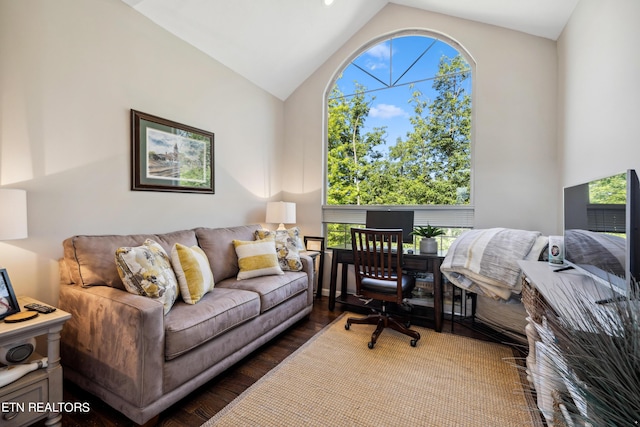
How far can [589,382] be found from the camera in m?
0.47

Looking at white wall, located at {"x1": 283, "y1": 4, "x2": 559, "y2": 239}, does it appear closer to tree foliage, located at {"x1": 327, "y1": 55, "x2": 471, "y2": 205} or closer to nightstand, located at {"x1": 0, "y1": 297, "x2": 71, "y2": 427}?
tree foliage, located at {"x1": 327, "y1": 55, "x2": 471, "y2": 205}

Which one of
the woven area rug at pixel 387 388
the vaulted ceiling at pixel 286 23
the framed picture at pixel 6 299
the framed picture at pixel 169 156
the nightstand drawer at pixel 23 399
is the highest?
the vaulted ceiling at pixel 286 23

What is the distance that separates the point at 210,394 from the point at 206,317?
1.61 feet

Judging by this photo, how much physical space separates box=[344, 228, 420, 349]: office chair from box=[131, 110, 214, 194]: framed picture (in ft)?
5.59

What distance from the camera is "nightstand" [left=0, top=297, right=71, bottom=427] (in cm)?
138

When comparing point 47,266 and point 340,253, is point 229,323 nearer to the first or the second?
point 47,266

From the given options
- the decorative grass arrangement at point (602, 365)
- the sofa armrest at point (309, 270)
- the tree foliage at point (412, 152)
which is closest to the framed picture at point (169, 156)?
the sofa armrest at point (309, 270)

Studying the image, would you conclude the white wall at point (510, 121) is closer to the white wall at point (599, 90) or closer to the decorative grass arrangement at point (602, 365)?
the white wall at point (599, 90)

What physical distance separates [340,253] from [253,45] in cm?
250

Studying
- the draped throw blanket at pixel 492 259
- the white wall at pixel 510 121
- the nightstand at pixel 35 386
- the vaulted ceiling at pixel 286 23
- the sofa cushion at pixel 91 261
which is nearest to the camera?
the nightstand at pixel 35 386

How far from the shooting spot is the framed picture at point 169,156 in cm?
247

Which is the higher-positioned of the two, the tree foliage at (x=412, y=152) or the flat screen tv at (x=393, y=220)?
the tree foliage at (x=412, y=152)

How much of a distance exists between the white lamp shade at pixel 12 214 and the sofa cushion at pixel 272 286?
132 centimetres

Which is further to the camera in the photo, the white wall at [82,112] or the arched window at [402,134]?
the arched window at [402,134]
